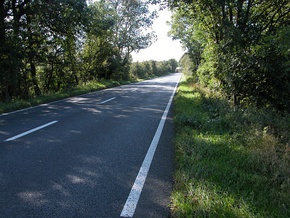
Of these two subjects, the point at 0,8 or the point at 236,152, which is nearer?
the point at 236,152

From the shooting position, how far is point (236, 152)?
445 cm

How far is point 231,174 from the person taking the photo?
3588 millimetres

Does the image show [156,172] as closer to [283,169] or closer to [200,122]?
[283,169]

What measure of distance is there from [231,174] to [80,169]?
260cm

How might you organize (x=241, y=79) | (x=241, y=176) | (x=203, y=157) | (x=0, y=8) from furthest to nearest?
1. (x=0, y=8)
2. (x=241, y=79)
3. (x=203, y=157)
4. (x=241, y=176)

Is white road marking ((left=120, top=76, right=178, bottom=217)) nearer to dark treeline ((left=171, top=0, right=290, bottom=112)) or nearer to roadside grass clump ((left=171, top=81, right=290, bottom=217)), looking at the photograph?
roadside grass clump ((left=171, top=81, right=290, bottom=217))

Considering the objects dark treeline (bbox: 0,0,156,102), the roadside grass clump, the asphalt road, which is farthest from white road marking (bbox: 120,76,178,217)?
dark treeline (bbox: 0,0,156,102)

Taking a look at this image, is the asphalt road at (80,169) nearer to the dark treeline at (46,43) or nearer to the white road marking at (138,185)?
the white road marking at (138,185)

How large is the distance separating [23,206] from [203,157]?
10.1ft

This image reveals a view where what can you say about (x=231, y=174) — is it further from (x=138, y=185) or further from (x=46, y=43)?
(x=46, y=43)

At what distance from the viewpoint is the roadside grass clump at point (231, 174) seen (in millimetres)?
2756

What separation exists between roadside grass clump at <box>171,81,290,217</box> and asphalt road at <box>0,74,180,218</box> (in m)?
0.32

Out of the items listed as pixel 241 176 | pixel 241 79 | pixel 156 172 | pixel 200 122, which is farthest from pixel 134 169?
pixel 241 79

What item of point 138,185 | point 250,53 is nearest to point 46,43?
point 250,53
